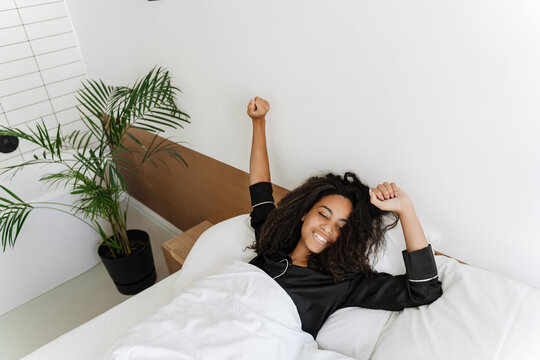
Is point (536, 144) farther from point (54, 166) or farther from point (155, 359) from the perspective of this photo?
point (54, 166)

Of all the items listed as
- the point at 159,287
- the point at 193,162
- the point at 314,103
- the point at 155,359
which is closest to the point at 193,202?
the point at 193,162

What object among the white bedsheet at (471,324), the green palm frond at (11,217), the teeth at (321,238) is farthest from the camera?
the green palm frond at (11,217)

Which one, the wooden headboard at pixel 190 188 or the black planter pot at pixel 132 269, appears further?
the black planter pot at pixel 132 269

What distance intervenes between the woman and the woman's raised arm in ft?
0.55

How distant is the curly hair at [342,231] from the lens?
1.14m

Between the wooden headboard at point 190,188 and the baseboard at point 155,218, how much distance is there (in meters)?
0.03

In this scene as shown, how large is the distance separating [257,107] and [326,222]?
1.65 feet

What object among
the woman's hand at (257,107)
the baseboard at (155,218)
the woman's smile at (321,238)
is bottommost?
the baseboard at (155,218)

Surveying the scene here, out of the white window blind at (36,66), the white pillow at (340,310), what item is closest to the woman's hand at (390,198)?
the white pillow at (340,310)

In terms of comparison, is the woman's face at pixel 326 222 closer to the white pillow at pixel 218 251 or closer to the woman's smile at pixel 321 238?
the woman's smile at pixel 321 238

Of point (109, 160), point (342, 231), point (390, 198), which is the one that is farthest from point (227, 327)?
point (109, 160)

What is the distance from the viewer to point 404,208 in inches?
42.1

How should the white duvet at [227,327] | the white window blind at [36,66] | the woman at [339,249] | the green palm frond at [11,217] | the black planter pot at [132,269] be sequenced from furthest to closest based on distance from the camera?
the white window blind at [36,66] < the black planter pot at [132,269] < the green palm frond at [11,217] < the woman at [339,249] < the white duvet at [227,327]

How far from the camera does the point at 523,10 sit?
815mm
